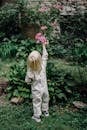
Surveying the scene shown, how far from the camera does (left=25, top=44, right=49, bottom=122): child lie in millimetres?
7965

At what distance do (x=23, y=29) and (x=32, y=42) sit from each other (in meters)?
0.88

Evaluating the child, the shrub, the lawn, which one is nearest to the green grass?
the lawn

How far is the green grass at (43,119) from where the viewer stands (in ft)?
26.5

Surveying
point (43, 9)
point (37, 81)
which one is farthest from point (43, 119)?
point (43, 9)

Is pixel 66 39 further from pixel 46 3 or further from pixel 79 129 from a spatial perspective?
pixel 79 129

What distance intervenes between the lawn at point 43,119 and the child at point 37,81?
0.20m

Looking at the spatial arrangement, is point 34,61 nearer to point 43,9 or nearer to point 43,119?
point 43,119

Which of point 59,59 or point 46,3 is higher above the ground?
point 46,3

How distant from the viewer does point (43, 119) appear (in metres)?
8.35

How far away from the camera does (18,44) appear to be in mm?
12203

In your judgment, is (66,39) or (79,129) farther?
(66,39)

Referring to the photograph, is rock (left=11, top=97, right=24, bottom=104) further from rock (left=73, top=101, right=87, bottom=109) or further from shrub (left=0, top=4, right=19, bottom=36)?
shrub (left=0, top=4, right=19, bottom=36)

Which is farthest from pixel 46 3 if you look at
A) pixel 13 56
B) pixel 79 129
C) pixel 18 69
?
pixel 79 129

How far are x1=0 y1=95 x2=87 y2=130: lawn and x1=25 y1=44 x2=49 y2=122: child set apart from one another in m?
0.20
